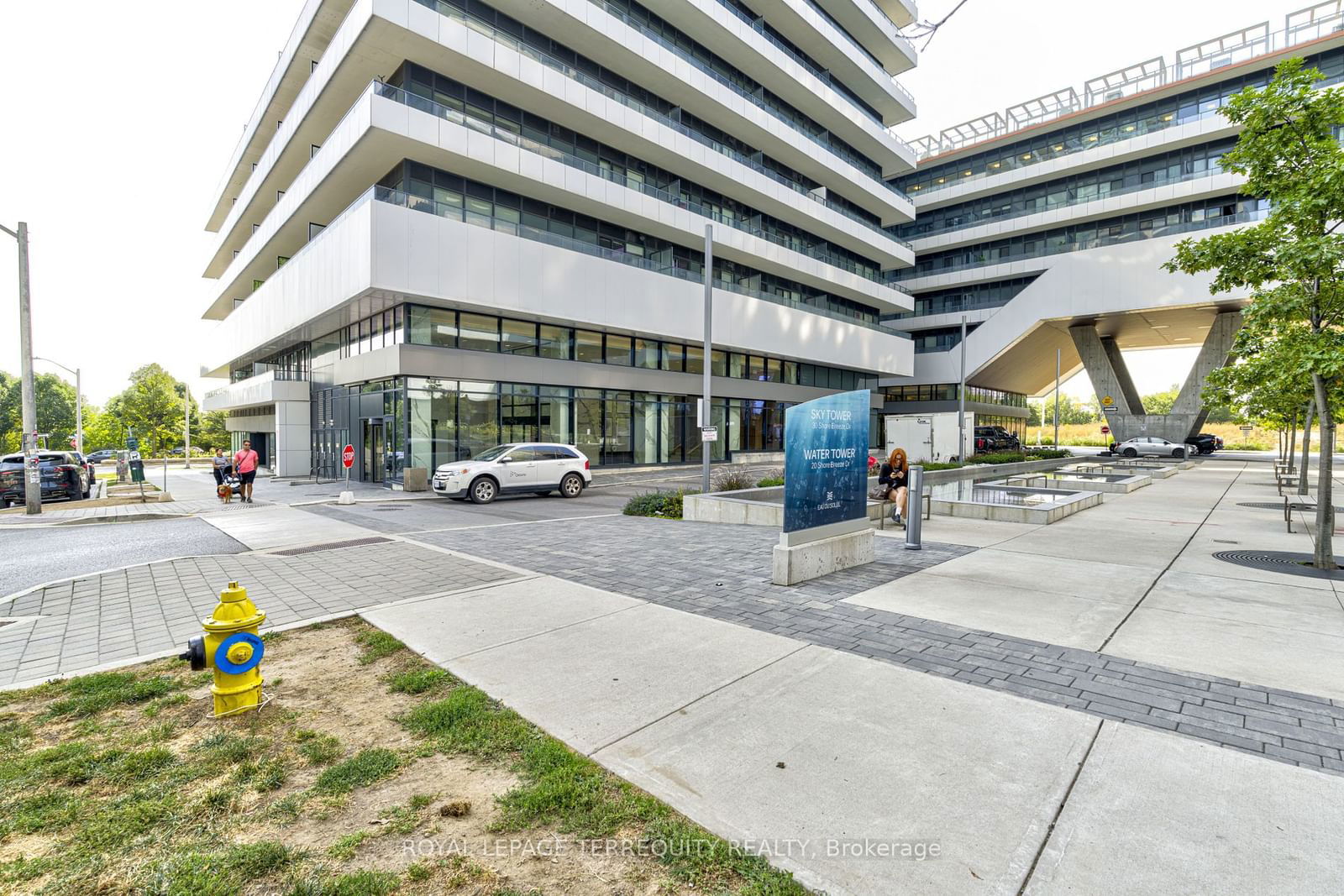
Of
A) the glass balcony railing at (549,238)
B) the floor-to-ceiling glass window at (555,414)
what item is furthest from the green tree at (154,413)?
the glass balcony railing at (549,238)

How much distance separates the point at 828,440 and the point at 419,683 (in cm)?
564

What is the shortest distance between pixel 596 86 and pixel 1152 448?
40.6 metres

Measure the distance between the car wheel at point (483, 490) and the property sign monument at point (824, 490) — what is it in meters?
12.2

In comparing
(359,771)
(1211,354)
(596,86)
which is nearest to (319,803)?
(359,771)

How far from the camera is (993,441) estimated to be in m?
42.9

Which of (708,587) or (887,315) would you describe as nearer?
(708,587)

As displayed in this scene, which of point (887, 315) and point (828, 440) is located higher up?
point (887, 315)

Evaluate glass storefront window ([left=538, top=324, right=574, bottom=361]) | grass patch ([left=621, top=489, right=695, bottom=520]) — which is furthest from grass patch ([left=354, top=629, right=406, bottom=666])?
glass storefront window ([left=538, top=324, right=574, bottom=361])

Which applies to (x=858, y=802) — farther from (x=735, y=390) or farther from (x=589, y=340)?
(x=735, y=390)

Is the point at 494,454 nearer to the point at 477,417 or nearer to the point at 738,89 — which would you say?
the point at 477,417

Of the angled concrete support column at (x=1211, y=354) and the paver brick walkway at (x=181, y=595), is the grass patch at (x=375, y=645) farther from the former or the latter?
the angled concrete support column at (x=1211, y=354)

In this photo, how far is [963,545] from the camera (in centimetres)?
1005

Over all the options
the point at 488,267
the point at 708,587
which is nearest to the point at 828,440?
the point at 708,587

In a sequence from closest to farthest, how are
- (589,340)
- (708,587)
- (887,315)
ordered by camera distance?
(708,587)
(589,340)
(887,315)
